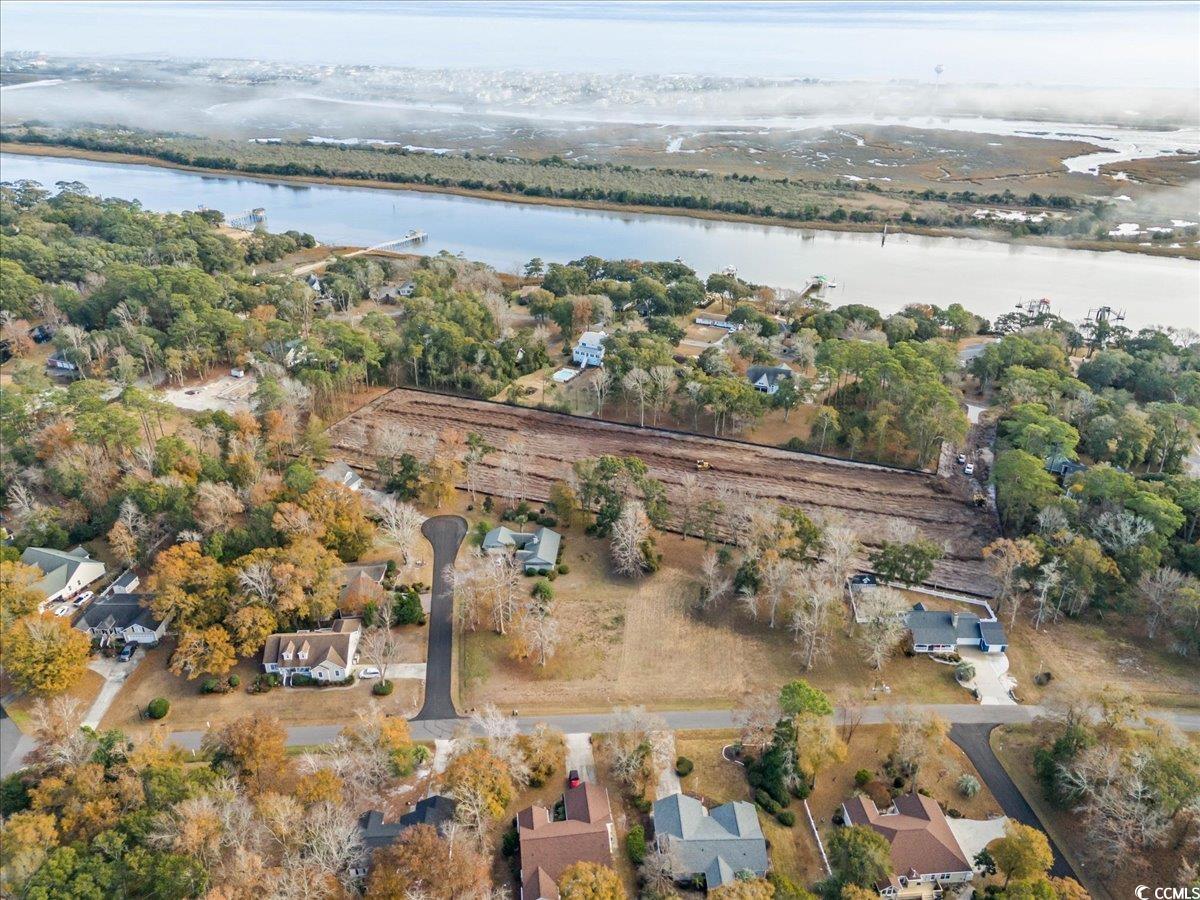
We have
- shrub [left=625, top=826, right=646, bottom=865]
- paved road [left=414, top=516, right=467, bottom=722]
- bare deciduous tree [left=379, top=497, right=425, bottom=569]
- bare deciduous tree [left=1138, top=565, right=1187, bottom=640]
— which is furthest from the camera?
bare deciduous tree [left=379, top=497, right=425, bottom=569]

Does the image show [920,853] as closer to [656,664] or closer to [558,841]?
[558,841]

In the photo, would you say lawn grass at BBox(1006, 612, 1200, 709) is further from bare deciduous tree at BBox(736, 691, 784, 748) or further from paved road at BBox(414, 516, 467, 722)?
paved road at BBox(414, 516, 467, 722)

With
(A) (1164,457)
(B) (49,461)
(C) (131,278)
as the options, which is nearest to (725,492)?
(A) (1164,457)

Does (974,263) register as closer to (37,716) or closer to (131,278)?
(131,278)

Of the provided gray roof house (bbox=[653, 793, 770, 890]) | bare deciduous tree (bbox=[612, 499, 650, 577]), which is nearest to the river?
bare deciduous tree (bbox=[612, 499, 650, 577])

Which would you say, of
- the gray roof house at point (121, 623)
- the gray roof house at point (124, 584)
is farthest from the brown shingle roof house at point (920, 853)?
the gray roof house at point (124, 584)

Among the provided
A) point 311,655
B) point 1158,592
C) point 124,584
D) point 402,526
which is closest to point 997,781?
point 1158,592
